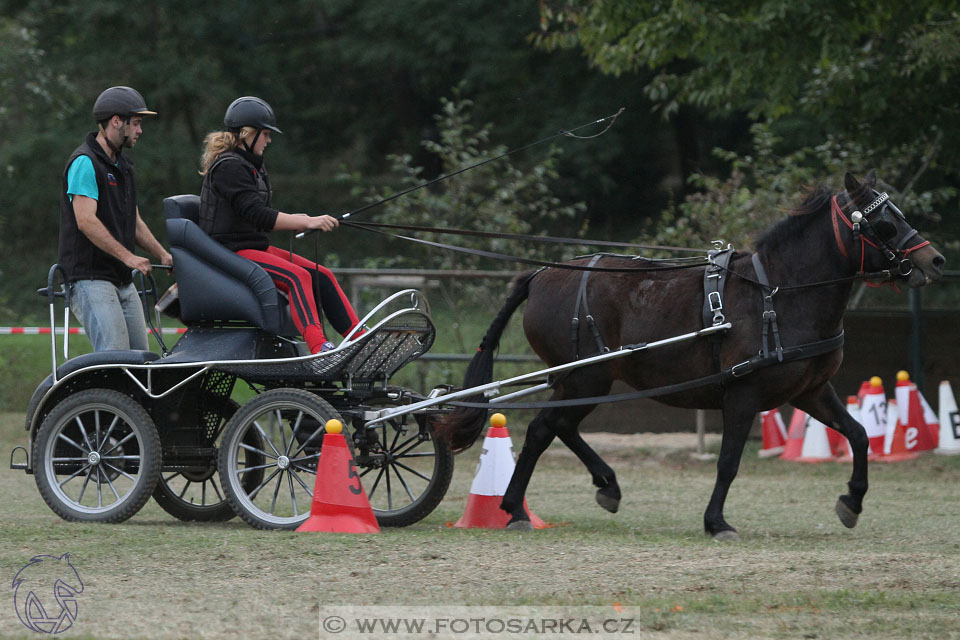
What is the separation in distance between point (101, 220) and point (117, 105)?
0.68 m

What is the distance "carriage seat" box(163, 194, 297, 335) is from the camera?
719 centimetres

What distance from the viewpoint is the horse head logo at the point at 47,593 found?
4688mm

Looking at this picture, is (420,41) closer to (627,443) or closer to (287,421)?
(627,443)

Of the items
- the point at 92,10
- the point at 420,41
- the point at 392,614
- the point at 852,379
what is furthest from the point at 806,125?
the point at 392,614

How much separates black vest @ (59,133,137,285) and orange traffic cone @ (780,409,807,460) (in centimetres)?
711

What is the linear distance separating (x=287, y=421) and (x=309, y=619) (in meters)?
2.88

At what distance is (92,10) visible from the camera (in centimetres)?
3122

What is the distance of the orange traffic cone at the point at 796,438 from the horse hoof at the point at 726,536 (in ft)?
17.6

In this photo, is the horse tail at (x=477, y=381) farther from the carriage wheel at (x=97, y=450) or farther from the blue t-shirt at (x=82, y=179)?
the blue t-shirt at (x=82, y=179)

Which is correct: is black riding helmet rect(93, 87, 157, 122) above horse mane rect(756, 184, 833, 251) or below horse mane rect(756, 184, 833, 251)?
above

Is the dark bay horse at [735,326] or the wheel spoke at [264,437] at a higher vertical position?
the dark bay horse at [735,326]

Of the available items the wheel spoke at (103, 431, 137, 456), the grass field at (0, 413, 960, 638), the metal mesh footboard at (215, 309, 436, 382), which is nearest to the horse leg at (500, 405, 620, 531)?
the grass field at (0, 413, 960, 638)

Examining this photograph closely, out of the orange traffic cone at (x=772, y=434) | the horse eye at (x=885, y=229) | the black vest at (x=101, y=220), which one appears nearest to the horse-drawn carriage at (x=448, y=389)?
the horse eye at (x=885, y=229)

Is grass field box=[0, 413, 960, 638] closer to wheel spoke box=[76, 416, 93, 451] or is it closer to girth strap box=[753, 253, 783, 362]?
wheel spoke box=[76, 416, 93, 451]
